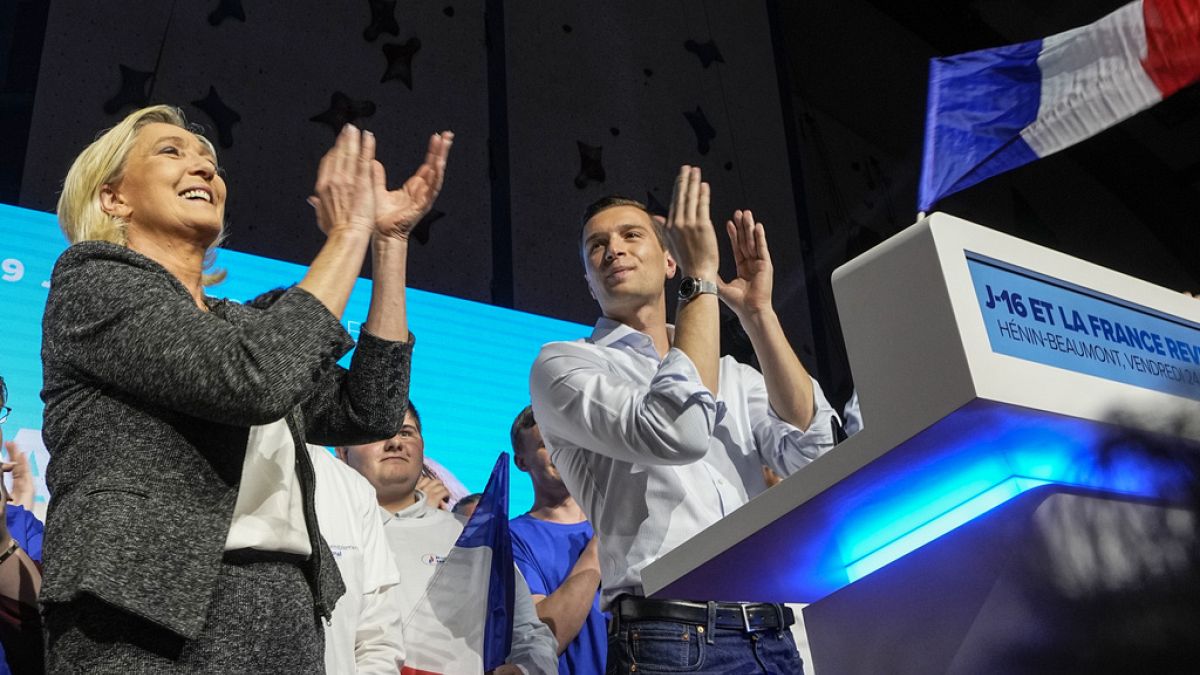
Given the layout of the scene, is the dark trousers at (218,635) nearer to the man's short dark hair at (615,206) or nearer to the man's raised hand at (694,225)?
the man's raised hand at (694,225)

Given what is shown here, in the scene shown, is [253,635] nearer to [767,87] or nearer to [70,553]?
[70,553]

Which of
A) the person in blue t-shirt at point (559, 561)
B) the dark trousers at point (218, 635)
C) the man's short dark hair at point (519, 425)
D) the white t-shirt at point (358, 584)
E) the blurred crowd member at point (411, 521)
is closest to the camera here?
the dark trousers at point (218, 635)

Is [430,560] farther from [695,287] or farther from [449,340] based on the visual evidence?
[695,287]

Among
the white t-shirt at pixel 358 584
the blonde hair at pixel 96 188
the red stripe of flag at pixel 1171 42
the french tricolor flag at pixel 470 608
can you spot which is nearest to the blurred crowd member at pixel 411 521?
the french tricolor flag at pixel 470 608

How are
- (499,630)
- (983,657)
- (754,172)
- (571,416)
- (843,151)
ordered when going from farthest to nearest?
(843,151), (754,172), (499,630), (571,416), (983,657)

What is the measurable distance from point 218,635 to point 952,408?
0.65m

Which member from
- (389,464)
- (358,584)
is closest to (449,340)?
(389,464)

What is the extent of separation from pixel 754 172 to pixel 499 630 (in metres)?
3.13

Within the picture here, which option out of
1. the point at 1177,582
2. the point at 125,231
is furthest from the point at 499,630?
the point at 1177,582

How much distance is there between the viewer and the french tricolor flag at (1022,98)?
2225mm

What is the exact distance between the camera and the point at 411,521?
2.77m

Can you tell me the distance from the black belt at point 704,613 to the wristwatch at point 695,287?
0.46 meters

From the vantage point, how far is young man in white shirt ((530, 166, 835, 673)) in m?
1.56

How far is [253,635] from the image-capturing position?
1.05m
